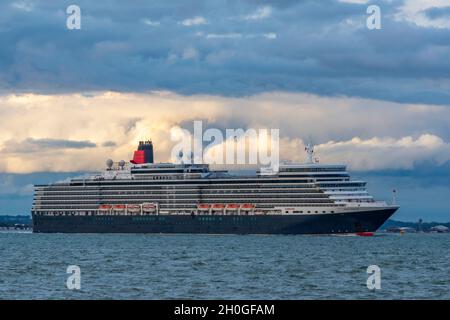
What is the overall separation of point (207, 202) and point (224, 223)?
629 cm

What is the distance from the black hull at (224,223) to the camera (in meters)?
143

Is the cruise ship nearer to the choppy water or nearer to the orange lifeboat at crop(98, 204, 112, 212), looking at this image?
the orange lifeboat at crop(98, 204, 112, 212)

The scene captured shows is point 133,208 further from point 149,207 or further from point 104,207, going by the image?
point 104,207

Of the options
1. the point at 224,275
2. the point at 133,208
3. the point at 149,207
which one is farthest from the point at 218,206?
the point at 224,275

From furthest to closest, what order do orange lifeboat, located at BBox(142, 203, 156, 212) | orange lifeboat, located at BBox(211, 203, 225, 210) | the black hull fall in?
1. orange lifeboat, located at BBox(142, 203, 156, 212)
2. orange lifeboat, located at BBox(211, 203, 225, 210)
3. the black hull

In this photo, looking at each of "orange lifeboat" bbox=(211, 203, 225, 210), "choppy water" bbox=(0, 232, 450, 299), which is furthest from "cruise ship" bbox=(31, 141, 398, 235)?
"choppy water" bbox=(0, 232, 450, 299)

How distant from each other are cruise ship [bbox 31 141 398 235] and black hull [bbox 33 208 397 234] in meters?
0.15

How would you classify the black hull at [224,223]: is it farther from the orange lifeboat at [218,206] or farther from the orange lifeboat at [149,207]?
the orange lifeboat at [149,207]

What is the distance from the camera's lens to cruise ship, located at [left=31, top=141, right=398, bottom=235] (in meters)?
144

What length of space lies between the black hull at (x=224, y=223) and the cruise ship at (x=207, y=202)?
146 millimetres

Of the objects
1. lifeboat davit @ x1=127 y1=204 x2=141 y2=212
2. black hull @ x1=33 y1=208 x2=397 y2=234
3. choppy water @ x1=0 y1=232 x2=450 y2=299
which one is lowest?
choppy water @ x1=0 y1=232 x2=450 y2=299

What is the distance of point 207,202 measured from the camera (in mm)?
156500

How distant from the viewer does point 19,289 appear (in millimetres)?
54156
